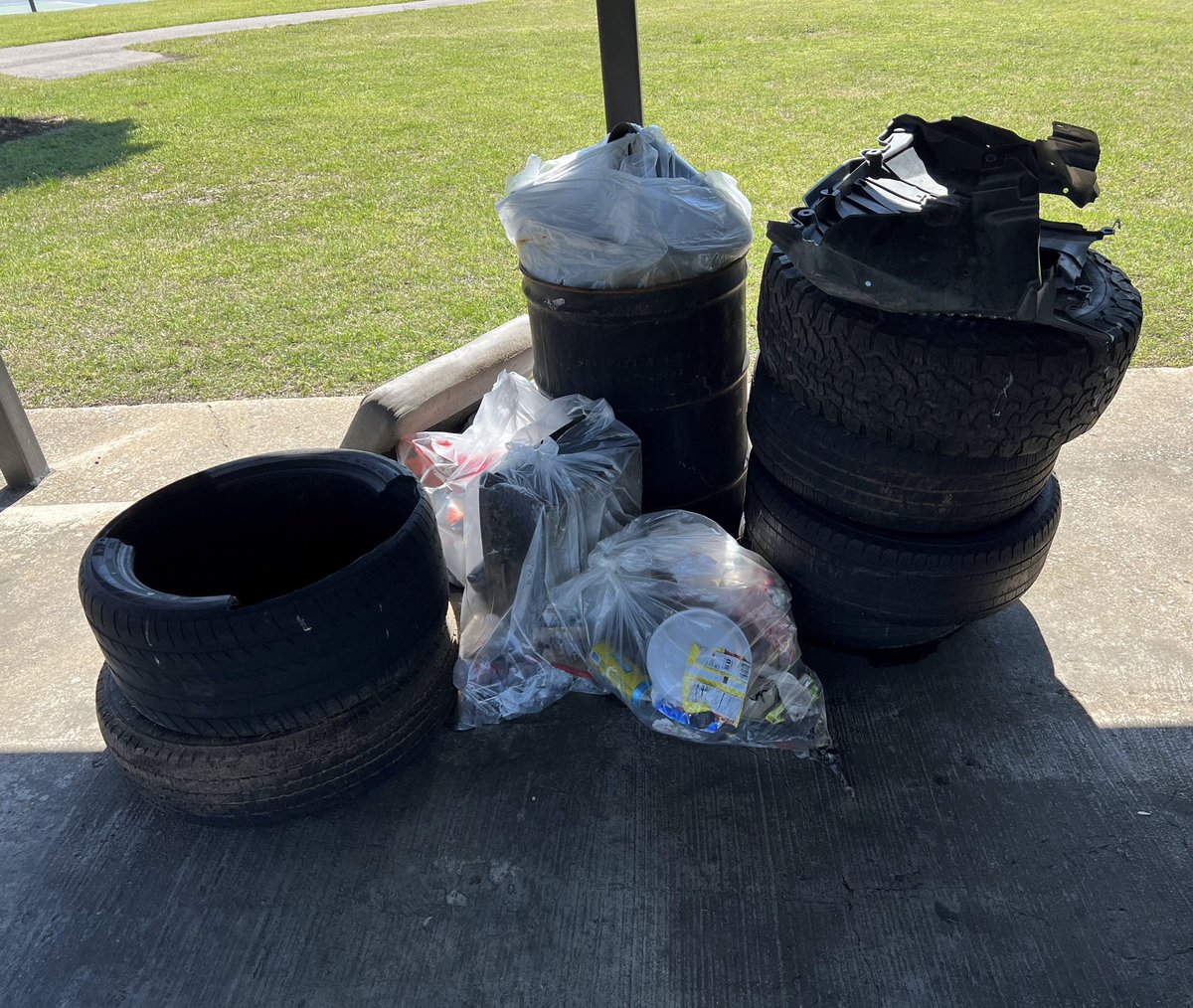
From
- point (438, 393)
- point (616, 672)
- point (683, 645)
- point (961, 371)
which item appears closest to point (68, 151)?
point (438, 393)

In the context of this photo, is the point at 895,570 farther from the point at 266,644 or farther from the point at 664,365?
the point at 266,644

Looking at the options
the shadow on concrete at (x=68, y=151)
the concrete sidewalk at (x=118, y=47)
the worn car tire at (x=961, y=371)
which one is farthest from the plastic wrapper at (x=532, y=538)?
the concrete sidewalk at (x=118, y=47)

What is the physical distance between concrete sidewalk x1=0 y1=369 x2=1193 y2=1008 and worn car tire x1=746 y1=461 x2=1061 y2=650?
176 millimetres

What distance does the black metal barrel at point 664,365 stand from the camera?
2.85m

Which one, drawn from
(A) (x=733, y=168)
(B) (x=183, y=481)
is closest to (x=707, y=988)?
(B) (x=183, y=481)

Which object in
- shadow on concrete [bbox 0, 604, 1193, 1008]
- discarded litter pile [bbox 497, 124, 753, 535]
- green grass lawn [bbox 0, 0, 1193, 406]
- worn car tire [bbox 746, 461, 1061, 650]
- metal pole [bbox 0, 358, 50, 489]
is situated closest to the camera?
shadow on concrete [bbox 0, 604, 1193, 1008]

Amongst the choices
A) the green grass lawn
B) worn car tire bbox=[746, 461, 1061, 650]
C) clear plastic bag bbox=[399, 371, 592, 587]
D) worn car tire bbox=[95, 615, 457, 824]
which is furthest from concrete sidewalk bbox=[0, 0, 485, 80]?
worn car tire bbox=[746, 461, 1061, 650]

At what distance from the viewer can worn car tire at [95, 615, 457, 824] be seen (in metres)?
2.30

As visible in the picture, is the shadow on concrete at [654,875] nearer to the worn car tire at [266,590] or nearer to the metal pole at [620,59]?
the worn car tire at [266,590]

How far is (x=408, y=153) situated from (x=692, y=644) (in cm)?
835

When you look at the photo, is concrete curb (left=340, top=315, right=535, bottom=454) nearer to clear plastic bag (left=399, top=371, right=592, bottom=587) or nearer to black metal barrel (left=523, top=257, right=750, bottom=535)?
clear plastic bag (left=399, top=371, right=592, bottom=587)

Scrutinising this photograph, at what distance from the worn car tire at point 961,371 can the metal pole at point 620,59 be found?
138cm

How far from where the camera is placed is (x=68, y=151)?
410 inches

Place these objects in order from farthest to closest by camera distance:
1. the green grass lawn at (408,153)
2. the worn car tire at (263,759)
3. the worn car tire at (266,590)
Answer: the green grass lawn at (408,153) → the worn car tire at (263,759) → the worn car tire at (266,590)
